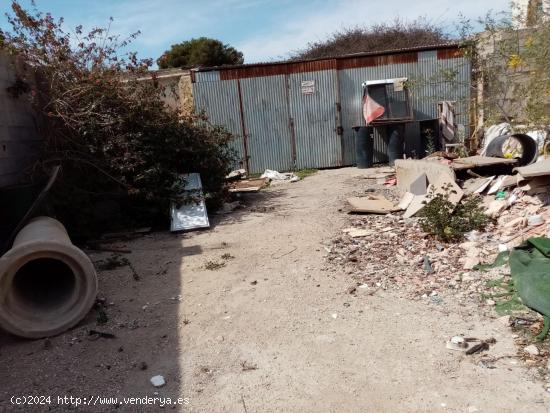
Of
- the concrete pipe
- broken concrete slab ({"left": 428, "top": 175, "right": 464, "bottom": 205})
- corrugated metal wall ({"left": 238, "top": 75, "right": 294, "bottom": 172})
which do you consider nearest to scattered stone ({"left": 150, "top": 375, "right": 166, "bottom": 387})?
the concrete pipe

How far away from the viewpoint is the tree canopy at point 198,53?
1021 inches

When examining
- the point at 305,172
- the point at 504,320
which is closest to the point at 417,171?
the point at 504,320

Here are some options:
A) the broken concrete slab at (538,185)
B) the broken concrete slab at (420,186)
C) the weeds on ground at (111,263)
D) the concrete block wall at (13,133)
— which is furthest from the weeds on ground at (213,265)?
the broken concrete slab at (538,185)

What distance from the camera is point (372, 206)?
690cm

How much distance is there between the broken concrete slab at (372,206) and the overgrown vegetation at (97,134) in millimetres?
2383

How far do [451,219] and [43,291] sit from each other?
4243mm

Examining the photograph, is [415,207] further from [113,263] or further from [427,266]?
[113,263]

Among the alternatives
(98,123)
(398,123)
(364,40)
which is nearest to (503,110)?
(398,123)

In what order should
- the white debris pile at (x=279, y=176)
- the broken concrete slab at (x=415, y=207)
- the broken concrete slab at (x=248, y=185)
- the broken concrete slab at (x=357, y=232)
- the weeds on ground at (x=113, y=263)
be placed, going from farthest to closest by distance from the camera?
the white debris pile at (x=279, y=176), the broken concrete slab at (x=248, y=185), the broken concrete slab at (x=415, y=207), the broken concrete slab at (x=357, y=232), the weeds on ground at (x=113, y=263)

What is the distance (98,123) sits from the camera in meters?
6.79

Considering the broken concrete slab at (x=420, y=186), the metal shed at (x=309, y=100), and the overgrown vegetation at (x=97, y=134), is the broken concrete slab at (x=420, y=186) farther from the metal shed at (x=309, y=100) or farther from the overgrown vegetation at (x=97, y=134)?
the metal shed at (x=309, y=100)

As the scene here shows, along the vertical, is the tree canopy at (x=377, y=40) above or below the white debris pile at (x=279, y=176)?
above

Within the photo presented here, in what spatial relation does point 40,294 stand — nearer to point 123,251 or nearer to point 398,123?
point 123,251

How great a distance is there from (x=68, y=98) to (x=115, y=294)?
356cm
